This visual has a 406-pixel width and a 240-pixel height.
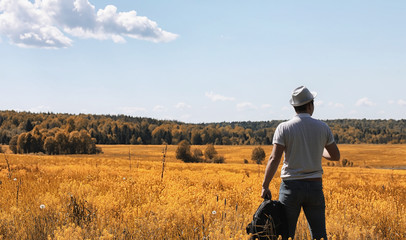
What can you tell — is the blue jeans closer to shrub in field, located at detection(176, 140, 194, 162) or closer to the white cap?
the white cap

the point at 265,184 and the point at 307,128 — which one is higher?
the point at 307,128

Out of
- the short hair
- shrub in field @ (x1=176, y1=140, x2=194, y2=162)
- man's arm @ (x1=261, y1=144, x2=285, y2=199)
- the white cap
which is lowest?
shrub in field @ (x1=176, y1=140, x2=194, y2=162)

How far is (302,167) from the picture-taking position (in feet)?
12.4

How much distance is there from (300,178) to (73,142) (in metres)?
103

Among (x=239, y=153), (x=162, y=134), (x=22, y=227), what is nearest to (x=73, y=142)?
(x=239, y=153)

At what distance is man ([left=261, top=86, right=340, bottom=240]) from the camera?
375cm

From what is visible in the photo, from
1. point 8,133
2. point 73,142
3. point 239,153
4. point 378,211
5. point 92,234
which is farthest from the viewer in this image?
point 8,133

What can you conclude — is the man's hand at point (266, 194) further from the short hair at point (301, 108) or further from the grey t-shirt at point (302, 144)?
the short hair at point (301, 108)

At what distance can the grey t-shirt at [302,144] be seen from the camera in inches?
149

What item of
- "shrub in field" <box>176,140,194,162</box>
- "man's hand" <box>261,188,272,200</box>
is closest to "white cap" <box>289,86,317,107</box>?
"man's hand" <box>261,188,272,200</box>

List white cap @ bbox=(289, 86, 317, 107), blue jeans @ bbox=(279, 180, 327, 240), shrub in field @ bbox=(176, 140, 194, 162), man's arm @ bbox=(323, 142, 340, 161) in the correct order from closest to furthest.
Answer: blue jeans @ bbox=(279, 180, 327, 240) → white cap @ bbox=(289, 86, 317, 107) → man's arm @ bbox=(323, 142, 340, 161) → shrub in field @ bbox=(176, 140, 194, 162)

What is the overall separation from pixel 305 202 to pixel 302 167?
1.29 feet

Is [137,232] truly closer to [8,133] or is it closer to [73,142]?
[73,142]

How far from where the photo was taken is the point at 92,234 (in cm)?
449
